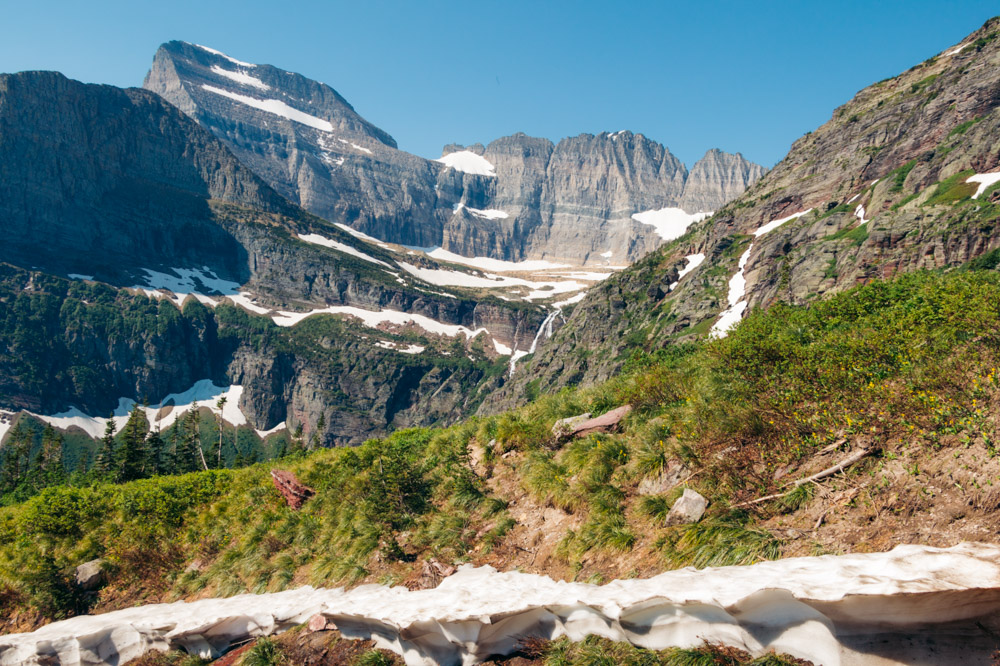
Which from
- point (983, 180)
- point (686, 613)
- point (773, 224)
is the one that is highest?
point (773, 224)

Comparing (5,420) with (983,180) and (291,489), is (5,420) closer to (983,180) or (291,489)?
(291,489)

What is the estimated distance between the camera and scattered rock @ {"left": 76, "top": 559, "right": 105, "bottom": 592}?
1302 centimetres

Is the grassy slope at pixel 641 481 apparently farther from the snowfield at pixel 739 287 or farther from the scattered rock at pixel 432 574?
the snowfield at pixel 739 287

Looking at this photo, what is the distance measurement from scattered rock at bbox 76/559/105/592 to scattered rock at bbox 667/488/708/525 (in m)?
14.4

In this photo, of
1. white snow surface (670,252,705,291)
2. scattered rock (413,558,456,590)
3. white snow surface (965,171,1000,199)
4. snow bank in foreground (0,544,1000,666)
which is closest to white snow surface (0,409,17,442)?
white snow surface (670,252,705,291)

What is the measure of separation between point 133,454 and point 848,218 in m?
89.8

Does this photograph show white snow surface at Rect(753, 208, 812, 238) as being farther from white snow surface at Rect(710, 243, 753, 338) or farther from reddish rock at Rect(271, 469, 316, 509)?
reddish rock at Rect(271, 469, 316, 509)

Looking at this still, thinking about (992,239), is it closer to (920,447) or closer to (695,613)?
(920,447)

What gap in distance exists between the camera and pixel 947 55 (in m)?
79.0

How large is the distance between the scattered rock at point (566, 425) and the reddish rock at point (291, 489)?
287 inches

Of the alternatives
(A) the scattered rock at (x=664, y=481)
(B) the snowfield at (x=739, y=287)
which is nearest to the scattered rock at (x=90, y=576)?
(A) the scattered rock at (x=664, y=481)

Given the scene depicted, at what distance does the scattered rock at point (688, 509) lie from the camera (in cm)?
771

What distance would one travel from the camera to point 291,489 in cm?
1445

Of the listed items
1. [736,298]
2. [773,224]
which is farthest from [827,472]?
[773,224]
